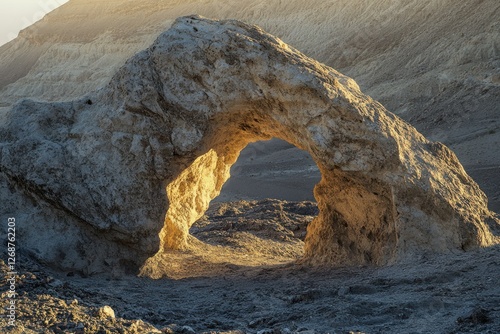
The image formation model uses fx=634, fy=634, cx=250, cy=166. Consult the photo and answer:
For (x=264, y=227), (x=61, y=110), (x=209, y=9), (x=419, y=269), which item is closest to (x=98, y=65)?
(x=209, y=9)

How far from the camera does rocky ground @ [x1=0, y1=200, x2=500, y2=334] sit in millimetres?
4848

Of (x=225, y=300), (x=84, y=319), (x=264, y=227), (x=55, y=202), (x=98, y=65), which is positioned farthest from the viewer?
(x=98, y=65)

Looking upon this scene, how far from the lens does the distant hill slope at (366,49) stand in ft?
77.3

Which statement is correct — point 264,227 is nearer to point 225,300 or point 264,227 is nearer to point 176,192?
point 176,192

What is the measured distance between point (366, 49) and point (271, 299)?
87.6 ft

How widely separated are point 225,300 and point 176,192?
2177mm

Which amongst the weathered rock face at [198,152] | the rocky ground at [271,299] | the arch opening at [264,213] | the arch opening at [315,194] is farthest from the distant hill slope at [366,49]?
the rocky ground at [271,299]

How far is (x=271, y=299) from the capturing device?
6352 millimetres

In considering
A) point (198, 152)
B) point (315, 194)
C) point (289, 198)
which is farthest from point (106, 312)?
point (289, 198)

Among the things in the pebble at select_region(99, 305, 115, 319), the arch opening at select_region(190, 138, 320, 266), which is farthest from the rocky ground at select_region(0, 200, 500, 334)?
the arch opening at select_region(190, 138, 320, 266)

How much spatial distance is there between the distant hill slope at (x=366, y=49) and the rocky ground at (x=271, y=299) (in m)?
9.02

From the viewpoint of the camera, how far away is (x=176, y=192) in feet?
27.0

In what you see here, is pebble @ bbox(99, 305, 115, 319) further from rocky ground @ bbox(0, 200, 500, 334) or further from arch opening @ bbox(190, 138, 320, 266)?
arch opening @ bbox(190, 138, 320, 266)

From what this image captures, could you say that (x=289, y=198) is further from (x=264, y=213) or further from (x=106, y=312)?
(x=106, y=312)
